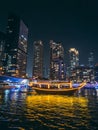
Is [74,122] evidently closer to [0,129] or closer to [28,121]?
→ [28,121]

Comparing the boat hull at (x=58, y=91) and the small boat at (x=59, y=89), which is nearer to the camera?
the boat hull at (x=58, y=91)

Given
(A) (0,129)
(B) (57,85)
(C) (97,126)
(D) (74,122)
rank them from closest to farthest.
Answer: (A) (0,129) → (C) (97,126) → (D) (74,122) → (B) (57,85)

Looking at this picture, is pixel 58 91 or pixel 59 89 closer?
pixel 58 91

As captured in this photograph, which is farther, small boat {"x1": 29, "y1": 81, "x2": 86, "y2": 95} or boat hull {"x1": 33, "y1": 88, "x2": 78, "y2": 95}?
small boat {"x1": 29, "y1": 81, "x2": 86, "y2": 95}

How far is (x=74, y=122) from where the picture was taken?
1246 inches

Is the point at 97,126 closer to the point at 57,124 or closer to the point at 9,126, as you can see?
the point at 57,124

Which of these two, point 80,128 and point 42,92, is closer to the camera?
point 80,128

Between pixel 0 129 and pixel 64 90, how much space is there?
85.3 m

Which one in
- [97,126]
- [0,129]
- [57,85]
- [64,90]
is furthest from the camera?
[57,85]

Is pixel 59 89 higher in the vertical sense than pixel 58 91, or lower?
higher

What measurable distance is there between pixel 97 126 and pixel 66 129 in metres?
5.27

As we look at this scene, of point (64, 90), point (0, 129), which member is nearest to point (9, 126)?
point (0, 129)

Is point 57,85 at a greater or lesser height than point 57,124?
greater

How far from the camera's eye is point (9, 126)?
28359mm
